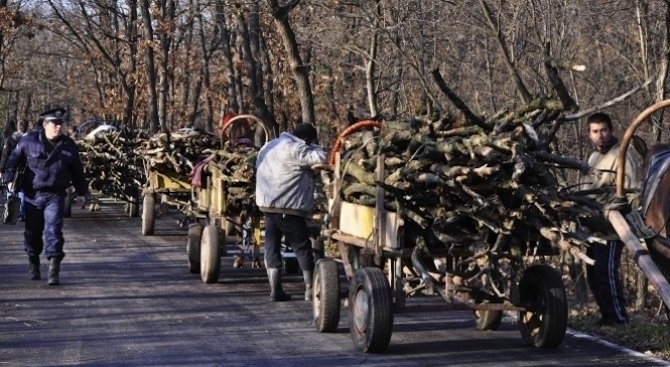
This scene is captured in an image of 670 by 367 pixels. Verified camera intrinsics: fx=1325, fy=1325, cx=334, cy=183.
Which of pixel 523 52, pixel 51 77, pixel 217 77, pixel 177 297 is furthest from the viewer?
pixel 51 77

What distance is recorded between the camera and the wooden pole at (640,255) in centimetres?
748

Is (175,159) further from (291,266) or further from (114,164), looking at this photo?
(114,164)

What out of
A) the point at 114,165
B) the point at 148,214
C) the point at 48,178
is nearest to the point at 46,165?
the point at 48,178

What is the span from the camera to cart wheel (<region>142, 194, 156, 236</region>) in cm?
2186

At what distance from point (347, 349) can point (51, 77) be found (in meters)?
59.6

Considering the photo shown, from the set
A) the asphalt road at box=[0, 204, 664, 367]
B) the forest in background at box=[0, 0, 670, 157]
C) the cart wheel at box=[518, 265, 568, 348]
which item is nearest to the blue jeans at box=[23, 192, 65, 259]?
the asphalt road at box=[0, 204, 664, 367]

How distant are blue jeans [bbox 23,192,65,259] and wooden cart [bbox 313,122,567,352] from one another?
4966mm

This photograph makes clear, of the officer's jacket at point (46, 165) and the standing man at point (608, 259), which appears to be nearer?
the standing man at point (608, 259)

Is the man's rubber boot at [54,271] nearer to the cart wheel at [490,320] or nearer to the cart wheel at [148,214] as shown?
the cart wheel at [490,320]

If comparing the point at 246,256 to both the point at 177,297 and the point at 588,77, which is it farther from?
the point at 588,77

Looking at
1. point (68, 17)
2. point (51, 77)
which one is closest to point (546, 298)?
point (68, 17)

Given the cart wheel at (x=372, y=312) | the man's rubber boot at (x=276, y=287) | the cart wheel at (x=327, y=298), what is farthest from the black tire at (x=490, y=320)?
the man's rubber boot at (x=276, y=287)

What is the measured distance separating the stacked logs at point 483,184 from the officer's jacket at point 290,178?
2441 mm

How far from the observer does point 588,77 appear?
2758 centimetres
